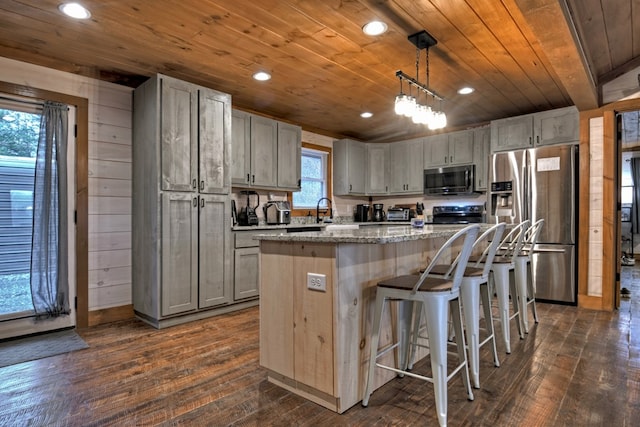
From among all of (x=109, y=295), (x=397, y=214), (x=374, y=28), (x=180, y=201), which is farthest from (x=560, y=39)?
A: (x=109, y=295)

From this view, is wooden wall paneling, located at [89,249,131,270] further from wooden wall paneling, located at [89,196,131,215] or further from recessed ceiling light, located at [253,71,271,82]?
recessed ceiling light, located at [253,71,271,82]

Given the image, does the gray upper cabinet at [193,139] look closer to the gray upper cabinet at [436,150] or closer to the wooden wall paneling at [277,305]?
the wooden wall paneling at [277,305]

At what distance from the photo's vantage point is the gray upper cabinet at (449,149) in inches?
203

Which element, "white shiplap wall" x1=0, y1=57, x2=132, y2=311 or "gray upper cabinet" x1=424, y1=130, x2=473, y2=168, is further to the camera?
"gray upper cabinet" x1=424, y1=130, x2=473, y2=168

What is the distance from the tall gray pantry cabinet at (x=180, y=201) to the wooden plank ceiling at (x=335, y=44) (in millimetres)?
328

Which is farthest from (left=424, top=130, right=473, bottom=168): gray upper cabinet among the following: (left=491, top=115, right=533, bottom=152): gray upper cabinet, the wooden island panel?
the wooden island panel

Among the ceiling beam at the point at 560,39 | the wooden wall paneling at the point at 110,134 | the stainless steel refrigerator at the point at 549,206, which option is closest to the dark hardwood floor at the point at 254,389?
the stainless steel refrigerator at the point at 549,206

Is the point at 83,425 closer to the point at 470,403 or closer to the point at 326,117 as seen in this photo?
the point at 470,403

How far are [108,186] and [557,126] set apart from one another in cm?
497

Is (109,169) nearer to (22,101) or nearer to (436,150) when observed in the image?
(22,101)

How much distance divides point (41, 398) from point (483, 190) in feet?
16.7

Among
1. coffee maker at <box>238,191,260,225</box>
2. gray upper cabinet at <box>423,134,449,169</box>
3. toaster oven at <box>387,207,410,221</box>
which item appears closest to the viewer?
coffee maker at <box>238,191,260,225</box>

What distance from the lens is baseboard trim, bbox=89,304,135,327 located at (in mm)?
3439

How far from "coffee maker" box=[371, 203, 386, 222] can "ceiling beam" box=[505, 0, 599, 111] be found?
324 centimetres
